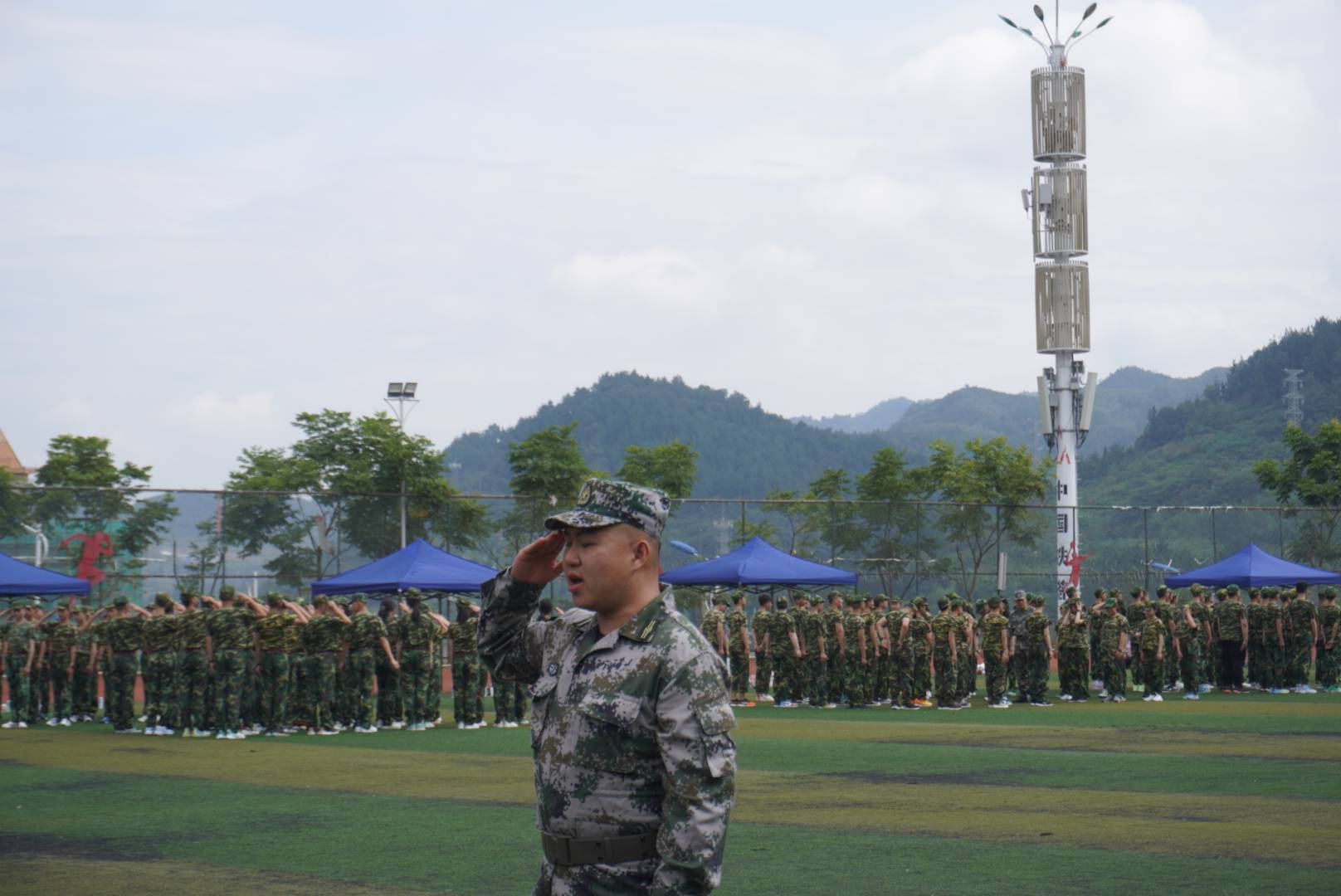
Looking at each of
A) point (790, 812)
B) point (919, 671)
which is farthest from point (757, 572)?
point (790, 812)

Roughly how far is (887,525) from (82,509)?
57.0 feet

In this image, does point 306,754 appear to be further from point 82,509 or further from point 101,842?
point 82,509

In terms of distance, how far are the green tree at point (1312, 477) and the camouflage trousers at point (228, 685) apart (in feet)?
98.4

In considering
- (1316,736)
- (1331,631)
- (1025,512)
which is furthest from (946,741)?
(1025,512)

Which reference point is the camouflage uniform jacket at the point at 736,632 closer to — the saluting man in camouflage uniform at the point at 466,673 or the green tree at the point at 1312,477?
the saluting man in camouflage uniform at the point at 466,673

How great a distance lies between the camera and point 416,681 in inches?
855

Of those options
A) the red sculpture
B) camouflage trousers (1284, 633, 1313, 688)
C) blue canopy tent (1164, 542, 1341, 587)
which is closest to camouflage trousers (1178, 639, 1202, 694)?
camouflage trousers (1284, 633, 1313, 688)

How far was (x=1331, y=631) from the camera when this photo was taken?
2848 centimetres

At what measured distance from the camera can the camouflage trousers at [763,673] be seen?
90.6 ft

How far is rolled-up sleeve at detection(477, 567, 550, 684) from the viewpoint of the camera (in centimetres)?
481

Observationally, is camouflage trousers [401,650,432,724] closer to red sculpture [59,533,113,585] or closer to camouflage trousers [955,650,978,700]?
camouflage trousers [955,650,978,700]

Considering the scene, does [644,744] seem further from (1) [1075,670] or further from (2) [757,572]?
(1) [1075,670]

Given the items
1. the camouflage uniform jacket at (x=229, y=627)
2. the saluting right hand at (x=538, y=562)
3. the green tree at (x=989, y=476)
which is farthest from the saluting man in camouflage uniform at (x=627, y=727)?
the green tree at (x=989, y=476)

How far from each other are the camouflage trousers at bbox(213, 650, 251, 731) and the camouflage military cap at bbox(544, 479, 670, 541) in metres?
17.0
